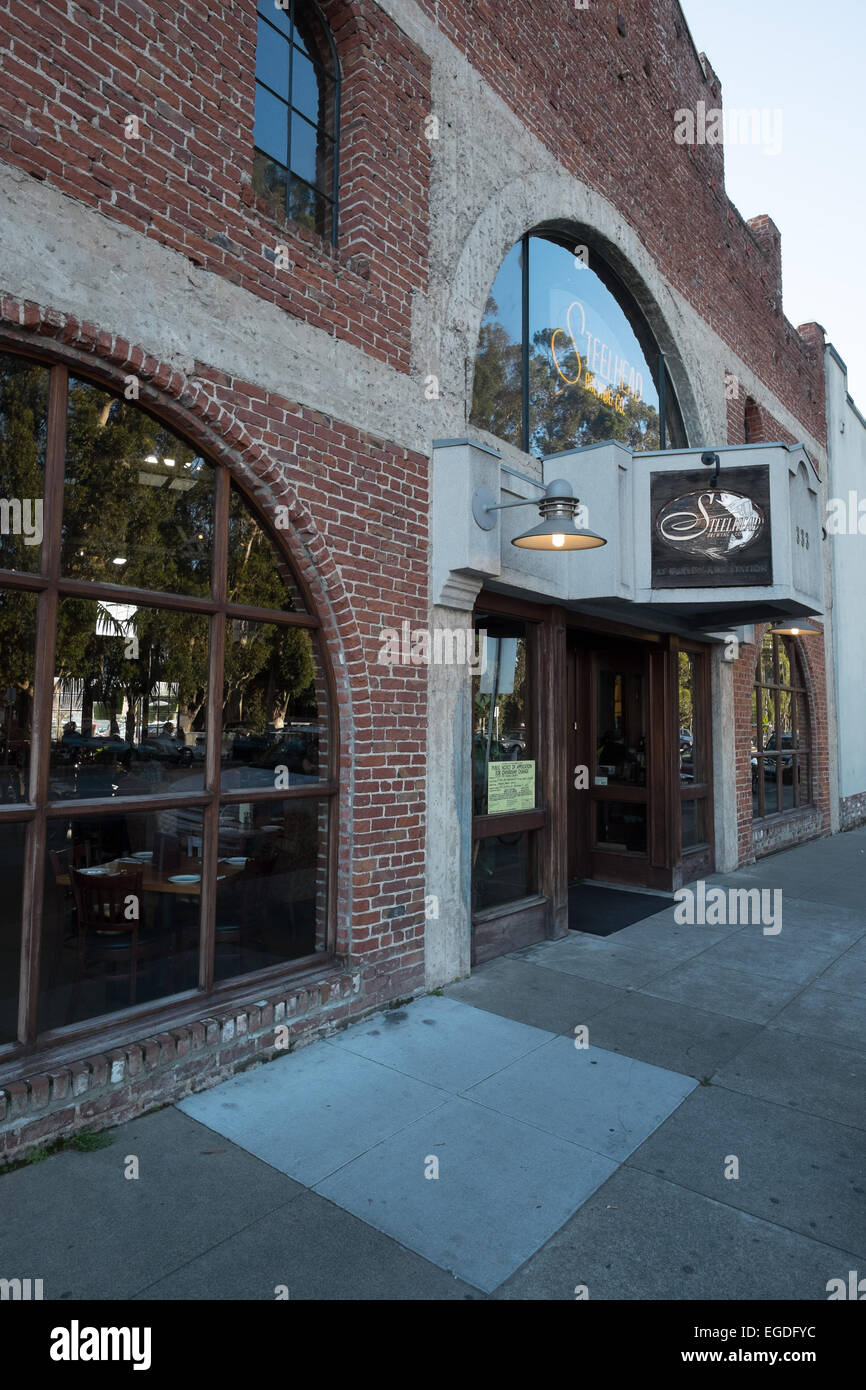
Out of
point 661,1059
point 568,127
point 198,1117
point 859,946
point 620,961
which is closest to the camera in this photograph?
point 198,1117

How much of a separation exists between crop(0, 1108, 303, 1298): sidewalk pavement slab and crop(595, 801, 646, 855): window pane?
21.0 feet

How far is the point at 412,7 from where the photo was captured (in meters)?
5.66

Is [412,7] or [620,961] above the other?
[412,7]

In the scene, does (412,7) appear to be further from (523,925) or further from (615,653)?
(523,925)

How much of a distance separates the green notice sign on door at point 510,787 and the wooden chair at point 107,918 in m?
2.90

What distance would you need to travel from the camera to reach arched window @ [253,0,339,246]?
16.1ft

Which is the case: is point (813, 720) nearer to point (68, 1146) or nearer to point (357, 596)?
point (357, 596)

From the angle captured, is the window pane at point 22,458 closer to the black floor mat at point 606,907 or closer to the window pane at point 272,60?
the window pane at point 272,60

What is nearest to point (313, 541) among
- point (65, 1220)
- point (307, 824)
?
point (307, 824)

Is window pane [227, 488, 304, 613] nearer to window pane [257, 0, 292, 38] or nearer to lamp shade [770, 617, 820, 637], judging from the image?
window pane [257, 0, 292, 38]

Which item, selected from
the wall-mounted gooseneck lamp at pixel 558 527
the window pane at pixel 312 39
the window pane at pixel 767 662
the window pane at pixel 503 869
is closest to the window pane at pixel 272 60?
the window pane at pixel 312 39

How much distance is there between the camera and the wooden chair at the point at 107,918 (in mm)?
4184

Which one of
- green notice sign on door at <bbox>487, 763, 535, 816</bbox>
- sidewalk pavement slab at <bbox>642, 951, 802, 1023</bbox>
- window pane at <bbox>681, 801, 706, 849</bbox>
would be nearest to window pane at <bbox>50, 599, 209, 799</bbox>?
green notice sign on door at <bbox>487, 763, 535, 816</bbox>

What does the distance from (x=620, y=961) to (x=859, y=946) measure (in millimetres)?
2294
